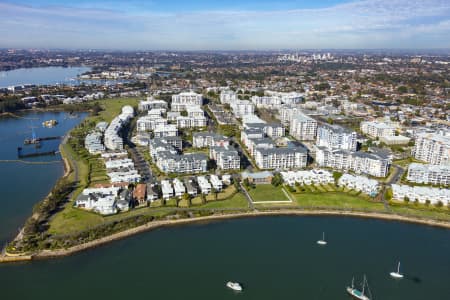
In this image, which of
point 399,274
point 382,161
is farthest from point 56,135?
point 399,274

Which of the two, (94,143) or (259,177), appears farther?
(94,143)

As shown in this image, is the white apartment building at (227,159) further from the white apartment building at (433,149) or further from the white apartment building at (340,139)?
the white apartment building at (433,149)

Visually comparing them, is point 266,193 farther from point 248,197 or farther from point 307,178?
point 307,178

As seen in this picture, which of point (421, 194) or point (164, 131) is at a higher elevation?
point (164, 131)

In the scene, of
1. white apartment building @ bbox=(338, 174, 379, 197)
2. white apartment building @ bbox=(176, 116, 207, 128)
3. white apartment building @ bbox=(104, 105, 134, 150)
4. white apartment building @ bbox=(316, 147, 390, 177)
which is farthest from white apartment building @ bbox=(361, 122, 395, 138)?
white apartment building @ bbox=(104, 105, 134, 150)

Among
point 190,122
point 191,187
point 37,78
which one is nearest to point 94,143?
point 190,122

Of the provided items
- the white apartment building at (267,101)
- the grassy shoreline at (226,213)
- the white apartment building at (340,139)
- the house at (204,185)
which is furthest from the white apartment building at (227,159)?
the white apartment building at (267,101)
